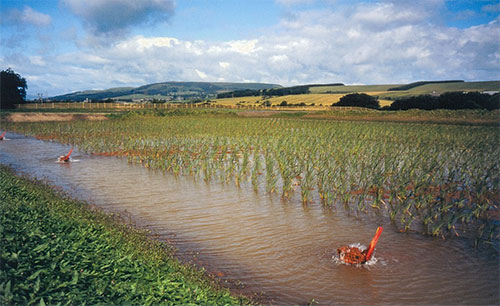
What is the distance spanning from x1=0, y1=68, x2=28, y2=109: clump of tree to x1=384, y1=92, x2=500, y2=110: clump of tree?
6058 centimetres

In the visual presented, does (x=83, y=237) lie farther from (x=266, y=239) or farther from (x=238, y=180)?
(x=238, y=180)

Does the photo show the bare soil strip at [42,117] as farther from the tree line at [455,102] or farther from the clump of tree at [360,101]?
the clump of tree at [360,101]

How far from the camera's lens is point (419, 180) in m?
9.55

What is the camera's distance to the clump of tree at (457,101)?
4410cm

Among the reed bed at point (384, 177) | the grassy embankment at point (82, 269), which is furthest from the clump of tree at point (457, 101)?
the grassy embankment at point (82, 269)

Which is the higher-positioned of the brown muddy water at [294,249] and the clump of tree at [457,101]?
the clump of tree at [457,101]

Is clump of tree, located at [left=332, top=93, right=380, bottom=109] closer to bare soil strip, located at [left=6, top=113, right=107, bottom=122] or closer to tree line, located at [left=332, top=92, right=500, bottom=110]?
tree line, located at [left=332, top=92, right=500, bottom=110]

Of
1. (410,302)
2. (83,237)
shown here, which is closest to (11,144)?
(83,237)

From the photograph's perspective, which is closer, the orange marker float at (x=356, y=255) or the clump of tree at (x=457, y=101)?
the orange marker float at (x=356, y=255)

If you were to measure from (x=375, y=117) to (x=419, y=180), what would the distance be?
103 ft

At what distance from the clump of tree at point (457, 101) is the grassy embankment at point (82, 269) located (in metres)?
46.1

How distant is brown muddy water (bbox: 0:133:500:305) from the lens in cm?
545

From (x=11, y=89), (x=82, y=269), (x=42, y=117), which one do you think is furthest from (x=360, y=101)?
(x=82, y=269)

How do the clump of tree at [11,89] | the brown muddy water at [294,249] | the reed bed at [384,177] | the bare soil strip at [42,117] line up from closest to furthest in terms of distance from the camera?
the brown muddy water at [294,249] < the reed bed at [384,177] < the bare soil strip at [42,117] < the clump of tree at [11,89]
